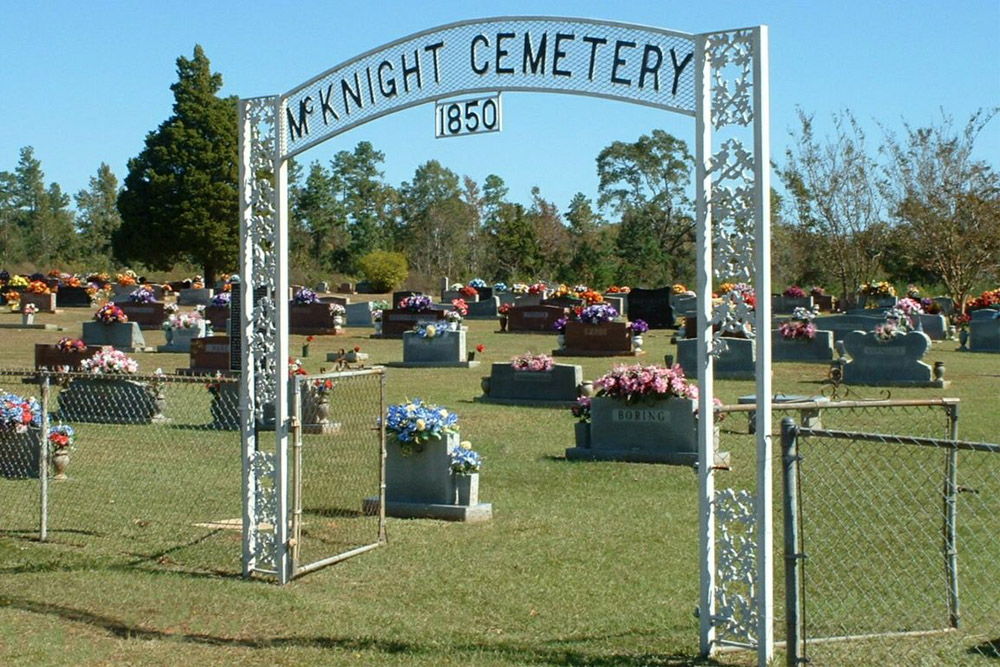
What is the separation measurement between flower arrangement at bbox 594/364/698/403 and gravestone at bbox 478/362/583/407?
558 cm

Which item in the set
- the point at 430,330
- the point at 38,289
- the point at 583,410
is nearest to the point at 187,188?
the point at 38,289

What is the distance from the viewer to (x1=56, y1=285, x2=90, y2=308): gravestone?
4972cm

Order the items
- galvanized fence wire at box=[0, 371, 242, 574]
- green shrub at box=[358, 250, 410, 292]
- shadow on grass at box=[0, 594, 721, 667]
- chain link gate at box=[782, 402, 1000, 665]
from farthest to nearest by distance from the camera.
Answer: green shrub at box=[358, 250, 410, 292]
galvanized fence wire at box=[0, 371, 242, 574]
shadow on grass at box=[0, 594, 721, 667]
chain link gate at box=[782, 402, 1000, 665]

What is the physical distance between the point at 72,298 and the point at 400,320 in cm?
1992

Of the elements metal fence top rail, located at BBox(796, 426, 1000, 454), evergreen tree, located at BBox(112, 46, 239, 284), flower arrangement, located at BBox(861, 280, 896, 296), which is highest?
evergreen tree, located at BBox(112, 46, 239, 284)

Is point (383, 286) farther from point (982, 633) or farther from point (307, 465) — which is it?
point (982, 633)

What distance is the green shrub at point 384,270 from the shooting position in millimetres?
59781

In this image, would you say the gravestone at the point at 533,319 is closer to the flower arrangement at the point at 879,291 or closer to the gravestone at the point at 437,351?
the gravestone at the point at 437,351

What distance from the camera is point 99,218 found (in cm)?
11138

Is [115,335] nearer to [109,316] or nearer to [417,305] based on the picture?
[109,316]

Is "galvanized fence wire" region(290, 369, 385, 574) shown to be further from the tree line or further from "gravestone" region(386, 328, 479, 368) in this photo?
the tree line

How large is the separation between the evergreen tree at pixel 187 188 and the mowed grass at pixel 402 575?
50304mm

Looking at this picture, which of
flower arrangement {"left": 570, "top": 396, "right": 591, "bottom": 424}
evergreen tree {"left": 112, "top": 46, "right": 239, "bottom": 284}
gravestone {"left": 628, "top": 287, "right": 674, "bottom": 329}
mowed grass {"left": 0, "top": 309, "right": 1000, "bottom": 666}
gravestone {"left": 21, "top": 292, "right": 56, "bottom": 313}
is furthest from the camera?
evergreen tree {"left": 112, "top": 46, "right": 239, "bottom": 284}

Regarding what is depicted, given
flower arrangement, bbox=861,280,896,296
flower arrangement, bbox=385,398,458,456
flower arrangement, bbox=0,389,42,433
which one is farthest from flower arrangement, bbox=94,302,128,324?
flower arrangement, bbox=861,280,896,296
